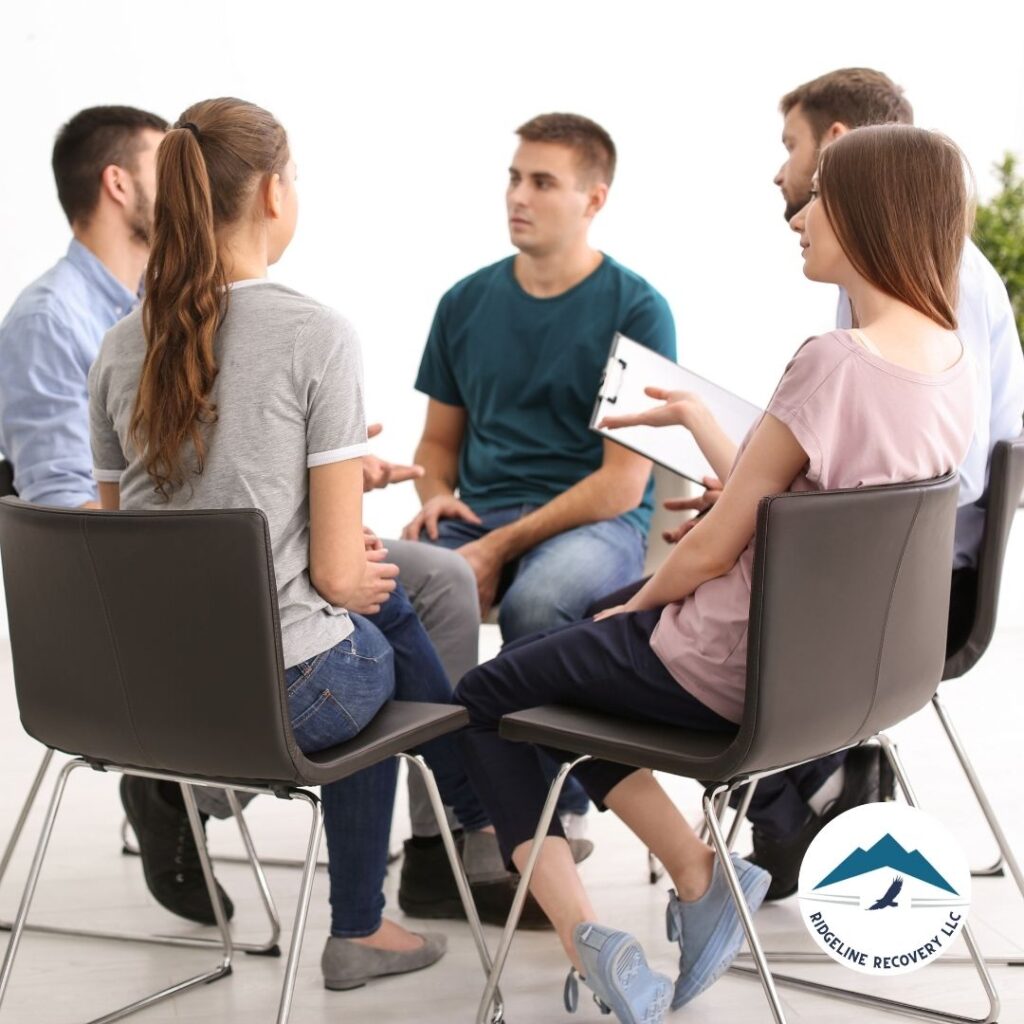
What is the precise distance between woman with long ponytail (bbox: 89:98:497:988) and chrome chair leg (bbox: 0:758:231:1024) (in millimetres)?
362

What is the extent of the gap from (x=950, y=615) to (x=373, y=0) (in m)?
3.83

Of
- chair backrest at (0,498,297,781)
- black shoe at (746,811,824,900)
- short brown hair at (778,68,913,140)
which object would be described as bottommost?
black shoe at (746,811,824,900)

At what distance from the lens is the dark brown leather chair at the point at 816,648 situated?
1.70m

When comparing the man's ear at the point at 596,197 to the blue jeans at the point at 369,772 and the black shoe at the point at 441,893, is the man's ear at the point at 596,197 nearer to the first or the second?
the blue jeans at the point at 369,772

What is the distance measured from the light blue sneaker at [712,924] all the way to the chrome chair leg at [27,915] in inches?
29.4

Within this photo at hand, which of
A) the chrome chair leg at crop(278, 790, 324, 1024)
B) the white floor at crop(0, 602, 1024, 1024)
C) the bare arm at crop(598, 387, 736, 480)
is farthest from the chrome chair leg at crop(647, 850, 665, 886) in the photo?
the chrome chair leg at crop(278, 790, 324, 1024)

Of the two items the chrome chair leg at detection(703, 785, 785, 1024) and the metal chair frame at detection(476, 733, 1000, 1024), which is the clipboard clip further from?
the chrome chair leg at detection(703, 785, 785, 1024)

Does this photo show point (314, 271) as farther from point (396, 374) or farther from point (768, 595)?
point (768, 595)

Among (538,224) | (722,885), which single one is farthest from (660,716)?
(538,224)

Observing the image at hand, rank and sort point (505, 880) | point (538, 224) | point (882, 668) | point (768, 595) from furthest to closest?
point (538, 224), point (505, 880), point (882, 668), point (768, 595)

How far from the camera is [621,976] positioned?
76.0 inches

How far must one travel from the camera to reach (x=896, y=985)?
88.4 inches

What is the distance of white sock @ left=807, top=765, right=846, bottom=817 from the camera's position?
2.52 metres

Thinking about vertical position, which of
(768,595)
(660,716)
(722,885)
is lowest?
(722,885)
